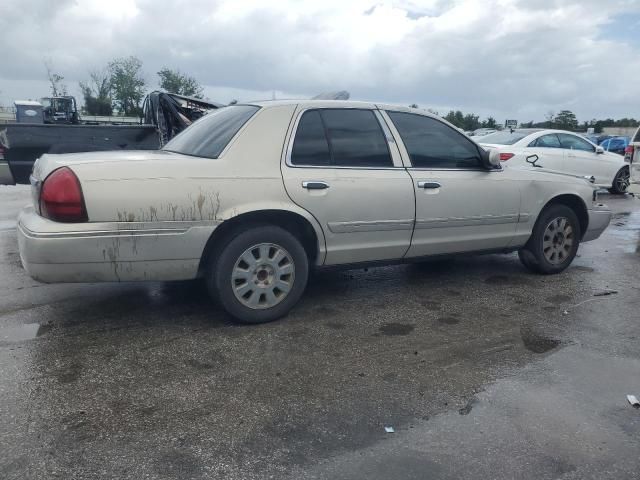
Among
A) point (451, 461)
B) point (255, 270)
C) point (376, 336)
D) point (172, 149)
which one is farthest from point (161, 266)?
point (451, 461)

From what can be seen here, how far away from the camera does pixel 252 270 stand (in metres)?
4.07

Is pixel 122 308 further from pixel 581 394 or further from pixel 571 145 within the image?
pixel 571 145

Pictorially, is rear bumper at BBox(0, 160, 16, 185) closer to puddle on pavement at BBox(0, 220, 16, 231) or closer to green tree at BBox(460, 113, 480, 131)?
puddle on pavement at BBox(0, 220, 16, 231)

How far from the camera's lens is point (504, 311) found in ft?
15.4

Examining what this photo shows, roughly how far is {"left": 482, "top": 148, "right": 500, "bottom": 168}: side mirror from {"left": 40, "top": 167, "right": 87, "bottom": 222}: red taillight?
3383 mm

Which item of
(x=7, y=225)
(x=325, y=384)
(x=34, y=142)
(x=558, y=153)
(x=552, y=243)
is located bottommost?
(x=325, y=384)

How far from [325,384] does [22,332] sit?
7.35 feet

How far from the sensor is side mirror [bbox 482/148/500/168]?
5.03 metres

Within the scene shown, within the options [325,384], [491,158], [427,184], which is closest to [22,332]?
[325,384]

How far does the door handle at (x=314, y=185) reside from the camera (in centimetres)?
414

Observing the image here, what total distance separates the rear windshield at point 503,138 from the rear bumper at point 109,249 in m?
8.23

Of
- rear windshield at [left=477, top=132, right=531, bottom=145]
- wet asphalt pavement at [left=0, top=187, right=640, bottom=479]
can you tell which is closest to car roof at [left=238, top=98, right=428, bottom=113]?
wet asphalt pavement at [left=0, top=187, right=640, bottom=479]

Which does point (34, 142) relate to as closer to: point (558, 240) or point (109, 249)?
point (109, 249)

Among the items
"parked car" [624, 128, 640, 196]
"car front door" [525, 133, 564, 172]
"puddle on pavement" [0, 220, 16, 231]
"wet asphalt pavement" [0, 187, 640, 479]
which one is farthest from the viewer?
"car front door" [525, 133, 564, 172]
